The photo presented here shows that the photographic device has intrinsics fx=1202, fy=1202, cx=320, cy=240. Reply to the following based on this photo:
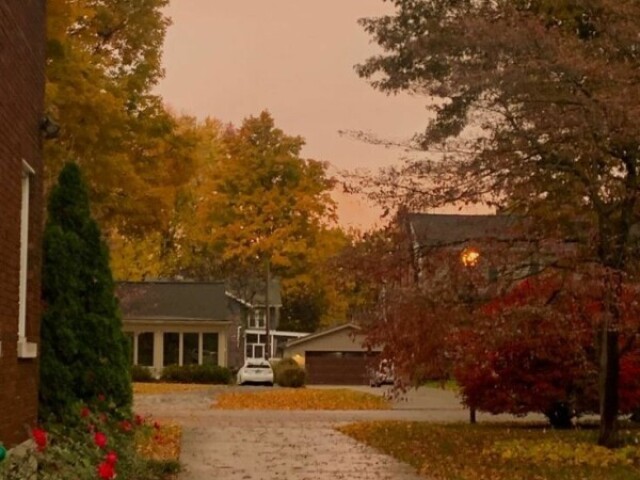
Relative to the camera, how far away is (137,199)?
92.5 ft

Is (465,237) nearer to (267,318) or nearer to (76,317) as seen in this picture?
(76,317)

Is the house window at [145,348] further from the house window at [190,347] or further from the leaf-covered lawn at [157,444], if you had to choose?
the leaf-covered lawn at [157,444]

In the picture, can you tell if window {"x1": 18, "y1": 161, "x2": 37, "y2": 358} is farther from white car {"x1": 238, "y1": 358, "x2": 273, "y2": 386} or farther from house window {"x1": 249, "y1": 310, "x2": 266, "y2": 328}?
house window {"x1": 249, "y1": 310, "x2": 266, "y2": 328}

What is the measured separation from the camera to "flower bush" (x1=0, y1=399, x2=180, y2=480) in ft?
26.5

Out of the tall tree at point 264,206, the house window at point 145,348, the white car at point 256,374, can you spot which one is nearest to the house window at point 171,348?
the house window at point 145,348

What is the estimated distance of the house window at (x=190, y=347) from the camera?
59094 mm

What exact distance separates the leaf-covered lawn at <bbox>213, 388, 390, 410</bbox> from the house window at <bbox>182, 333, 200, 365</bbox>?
54.4 feet

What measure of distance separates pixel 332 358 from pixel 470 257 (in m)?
43.4

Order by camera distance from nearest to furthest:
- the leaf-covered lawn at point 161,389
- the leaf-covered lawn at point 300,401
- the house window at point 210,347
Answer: the leaf-covered lawn at point 300,401
the leaf-covered lawn at point 161,389
the house window at point 210,347

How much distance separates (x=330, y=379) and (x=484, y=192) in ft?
143

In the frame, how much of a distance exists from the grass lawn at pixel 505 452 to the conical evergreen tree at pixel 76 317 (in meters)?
4.21

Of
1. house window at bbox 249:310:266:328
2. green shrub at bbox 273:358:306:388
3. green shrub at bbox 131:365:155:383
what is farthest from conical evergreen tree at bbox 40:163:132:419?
house window at bbox 249:310:266:328

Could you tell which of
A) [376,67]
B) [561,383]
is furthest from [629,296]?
[376,67]

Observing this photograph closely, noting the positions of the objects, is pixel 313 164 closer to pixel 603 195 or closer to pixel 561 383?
pixel 561 383
